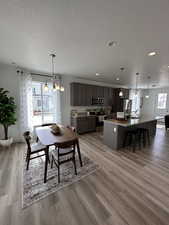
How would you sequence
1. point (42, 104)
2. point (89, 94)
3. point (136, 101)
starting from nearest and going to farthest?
point (42, 104) < point (89, 94) < point (136, 101)

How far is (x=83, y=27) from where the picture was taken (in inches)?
68.4

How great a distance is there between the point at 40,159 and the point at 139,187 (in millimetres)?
2438

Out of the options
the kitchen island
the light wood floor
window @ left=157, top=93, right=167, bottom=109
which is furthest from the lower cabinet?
window @ left=157, top=93, right=167, bottom=109

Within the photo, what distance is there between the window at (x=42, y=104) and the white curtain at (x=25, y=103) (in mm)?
304

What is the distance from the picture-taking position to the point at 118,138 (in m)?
3.49

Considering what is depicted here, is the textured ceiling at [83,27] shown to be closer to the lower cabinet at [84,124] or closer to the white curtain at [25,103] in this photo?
the white curtain at [25,103]

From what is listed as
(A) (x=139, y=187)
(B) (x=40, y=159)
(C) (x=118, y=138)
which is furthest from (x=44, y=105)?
(A) (x=139, y=187)

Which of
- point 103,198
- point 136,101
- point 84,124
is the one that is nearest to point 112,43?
point 103,198

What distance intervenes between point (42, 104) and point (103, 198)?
4083 millimetres

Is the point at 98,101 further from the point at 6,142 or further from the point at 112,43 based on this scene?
the point at 6,142

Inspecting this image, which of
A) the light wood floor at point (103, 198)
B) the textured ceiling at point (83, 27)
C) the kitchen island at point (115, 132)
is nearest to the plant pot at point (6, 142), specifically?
the light wood floor at point (103, 198)

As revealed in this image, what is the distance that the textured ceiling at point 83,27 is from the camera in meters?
1.33

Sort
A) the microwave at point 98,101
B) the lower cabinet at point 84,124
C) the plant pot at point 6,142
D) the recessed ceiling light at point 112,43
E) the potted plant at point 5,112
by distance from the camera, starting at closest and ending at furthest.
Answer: the recessed ceiling light at point 112,43, the potted plant at point 5,112, the plant pot at point 6,142, the lower cabinet at point 84,124, the microwave at point 98,101

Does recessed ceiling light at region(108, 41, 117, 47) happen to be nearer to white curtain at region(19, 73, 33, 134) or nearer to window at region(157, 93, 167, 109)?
white curtain at region(19, 73, 33, 134)
